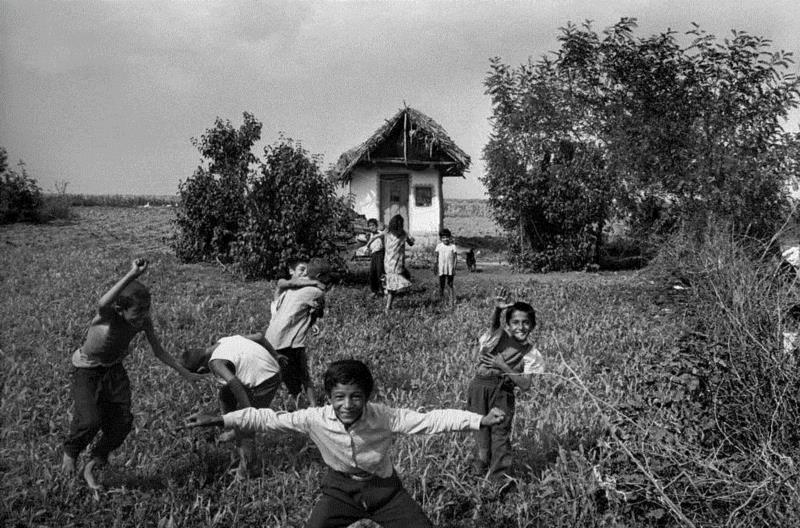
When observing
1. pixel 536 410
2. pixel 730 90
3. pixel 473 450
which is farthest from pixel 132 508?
pixel 730 90

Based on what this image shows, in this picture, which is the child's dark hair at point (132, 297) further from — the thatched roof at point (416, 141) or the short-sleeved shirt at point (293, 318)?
the thatched roof at point (416, 141)

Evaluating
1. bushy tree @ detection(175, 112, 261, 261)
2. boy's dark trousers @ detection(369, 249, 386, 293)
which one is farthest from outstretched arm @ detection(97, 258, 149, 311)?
bushy tree @ detection(175, 112, 261, 261)

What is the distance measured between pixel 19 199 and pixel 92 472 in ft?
63.3

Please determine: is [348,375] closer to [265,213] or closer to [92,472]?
[92,472]

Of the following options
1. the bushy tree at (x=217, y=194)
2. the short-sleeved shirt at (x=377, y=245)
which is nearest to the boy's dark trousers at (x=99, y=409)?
the short-sleeved shirt at (x=377, y=245)

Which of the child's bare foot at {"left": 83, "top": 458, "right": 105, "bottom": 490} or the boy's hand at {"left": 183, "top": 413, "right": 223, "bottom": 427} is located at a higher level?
the boy's hand at {"left": 183, "top": 413, "right": 223, "bottom": 427}

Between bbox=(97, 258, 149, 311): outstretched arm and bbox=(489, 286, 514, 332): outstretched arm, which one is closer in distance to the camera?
bbox=(97, 258, 149, 311): outstretched arm

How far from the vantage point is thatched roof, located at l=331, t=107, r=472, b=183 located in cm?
1898

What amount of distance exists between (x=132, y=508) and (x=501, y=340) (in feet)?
7.90

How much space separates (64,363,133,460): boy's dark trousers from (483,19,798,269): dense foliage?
10890 mm

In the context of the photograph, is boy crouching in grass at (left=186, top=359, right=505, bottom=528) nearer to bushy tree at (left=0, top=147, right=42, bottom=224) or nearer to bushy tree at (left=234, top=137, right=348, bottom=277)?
bushy tree at (left=234, top=137, right=348, bottom=277)

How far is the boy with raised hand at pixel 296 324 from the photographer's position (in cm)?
586

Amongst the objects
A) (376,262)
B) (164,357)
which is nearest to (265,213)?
(376,262)

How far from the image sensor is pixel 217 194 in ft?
49.8
